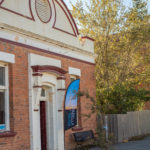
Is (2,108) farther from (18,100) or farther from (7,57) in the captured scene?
(7,57)

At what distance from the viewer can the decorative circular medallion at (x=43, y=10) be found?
471 inches

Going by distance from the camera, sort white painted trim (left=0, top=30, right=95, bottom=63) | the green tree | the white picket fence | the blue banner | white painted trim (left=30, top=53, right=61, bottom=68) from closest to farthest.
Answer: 1. white painted trim (left=0, top=30, right=95, bottom=63)
2. white painted trim (left=30, top=53, right=61, bottom=68)
3. the blue banner
4. the white picket fence
5. the green tree

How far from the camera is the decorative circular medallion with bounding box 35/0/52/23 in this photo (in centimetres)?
1196

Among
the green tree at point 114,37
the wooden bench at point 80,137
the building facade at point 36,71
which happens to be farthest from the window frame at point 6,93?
the green tree at point 114,37

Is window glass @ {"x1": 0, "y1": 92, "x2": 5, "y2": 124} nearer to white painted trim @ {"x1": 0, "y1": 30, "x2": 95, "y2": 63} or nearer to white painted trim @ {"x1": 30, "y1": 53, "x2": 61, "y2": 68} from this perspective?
white painted trim @ {"x1": 30, "y1": 53, "x2": 61, "y2": 68}

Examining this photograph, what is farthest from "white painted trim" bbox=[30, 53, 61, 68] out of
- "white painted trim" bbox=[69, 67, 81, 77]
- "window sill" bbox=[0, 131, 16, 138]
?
"window sill" bbox=[0, 131, 16, 138]

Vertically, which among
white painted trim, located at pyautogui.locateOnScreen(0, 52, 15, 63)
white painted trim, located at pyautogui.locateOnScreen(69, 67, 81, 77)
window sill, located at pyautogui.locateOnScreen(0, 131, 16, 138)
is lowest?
window sill, located at pyautogui.locateOnScreen(0, 131, 16, 138)

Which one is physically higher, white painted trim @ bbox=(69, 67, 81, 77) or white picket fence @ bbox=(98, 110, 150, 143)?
white painted trim @ bbox=(69, 67, 81, 77)

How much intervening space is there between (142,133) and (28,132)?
10830 mm

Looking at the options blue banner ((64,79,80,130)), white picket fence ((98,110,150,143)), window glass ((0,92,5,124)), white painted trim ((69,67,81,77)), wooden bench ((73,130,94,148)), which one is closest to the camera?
window glass ((0,92,5,124))

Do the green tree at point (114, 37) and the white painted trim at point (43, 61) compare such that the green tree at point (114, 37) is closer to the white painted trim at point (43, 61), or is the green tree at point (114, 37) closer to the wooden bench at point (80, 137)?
the wooden bench at point (80, 137)

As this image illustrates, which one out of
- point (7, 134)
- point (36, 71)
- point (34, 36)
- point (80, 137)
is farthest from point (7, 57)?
point (80, 137)

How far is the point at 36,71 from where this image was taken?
11.0 metres

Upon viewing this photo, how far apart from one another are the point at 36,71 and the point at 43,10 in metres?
2.90
